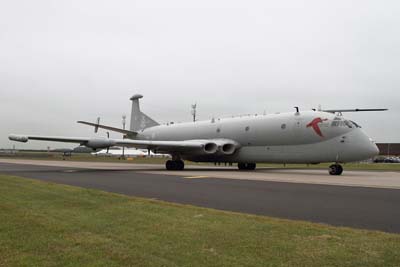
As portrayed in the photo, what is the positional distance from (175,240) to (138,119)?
37932 millimetres

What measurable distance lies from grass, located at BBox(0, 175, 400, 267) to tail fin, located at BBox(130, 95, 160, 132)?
33197 millimetres

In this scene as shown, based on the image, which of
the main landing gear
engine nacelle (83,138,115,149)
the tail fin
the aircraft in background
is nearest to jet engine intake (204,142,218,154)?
the aircraft in background

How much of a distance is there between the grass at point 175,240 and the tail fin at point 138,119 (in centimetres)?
3320

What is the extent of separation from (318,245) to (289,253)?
63cm

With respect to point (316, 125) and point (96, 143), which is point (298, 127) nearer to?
point (316, 125)

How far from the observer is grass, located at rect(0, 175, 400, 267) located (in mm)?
4691

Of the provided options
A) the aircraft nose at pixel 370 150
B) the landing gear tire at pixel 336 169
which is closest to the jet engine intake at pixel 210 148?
the landing gear tire at pixel 336 169

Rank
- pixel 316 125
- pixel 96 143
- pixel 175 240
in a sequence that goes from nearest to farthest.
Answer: pixel 175 240
pixel 316 125
pixel 96 143

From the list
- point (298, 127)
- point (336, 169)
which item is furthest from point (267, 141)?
point (336, 169)

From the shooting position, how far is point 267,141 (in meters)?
26.6

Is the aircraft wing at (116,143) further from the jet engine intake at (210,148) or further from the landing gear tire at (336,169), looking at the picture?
the landing gear tire at (336,169)

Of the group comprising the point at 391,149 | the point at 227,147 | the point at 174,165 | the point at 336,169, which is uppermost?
the point at 391,149

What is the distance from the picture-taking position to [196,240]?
5.62 m

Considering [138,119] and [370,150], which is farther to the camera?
[138,119]
